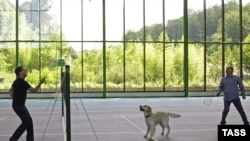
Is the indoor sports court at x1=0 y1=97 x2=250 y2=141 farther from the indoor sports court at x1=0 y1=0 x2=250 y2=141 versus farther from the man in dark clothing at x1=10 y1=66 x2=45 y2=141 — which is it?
the indoor sports court at x1=0 y1=0 x2=250 y2=141

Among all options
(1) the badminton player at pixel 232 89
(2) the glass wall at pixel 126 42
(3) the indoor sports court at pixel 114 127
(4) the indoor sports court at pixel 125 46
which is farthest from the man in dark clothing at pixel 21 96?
(2) the glass wall at pixel 126 42

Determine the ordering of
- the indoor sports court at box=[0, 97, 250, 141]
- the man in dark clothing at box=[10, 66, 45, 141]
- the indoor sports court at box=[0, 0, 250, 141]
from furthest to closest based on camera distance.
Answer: the indoor sports court at box=[0, 0, 250, 141] < the indoor sports court at box=[0, 97, 250, 141] < the man in dark clothing at box=[10, 66, 45, 141]

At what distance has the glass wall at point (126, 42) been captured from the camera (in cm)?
3234

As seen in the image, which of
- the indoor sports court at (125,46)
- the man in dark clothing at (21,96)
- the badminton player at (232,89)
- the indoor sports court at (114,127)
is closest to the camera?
the man in dark clothing at (21,96)

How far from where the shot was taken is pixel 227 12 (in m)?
34.1

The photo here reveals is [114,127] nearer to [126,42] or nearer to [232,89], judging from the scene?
[232,89]

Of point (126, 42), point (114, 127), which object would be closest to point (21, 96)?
point (114, 127)

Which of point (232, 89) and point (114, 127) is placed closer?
point (232, 89)

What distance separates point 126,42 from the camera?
33.1m

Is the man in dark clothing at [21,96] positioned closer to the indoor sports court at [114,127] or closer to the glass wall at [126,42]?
the indoor sports court at [114,127]

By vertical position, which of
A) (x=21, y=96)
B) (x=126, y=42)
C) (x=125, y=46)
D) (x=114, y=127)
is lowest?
(x=114, y=127)

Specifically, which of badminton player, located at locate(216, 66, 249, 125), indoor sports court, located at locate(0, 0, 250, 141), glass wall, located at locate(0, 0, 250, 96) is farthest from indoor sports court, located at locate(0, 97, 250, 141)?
glass wall, located at locate(0, 0, 250, 96)

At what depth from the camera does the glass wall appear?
1273 inches

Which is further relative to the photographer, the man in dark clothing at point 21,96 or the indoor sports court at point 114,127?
the indoor sports court at point 114,127
